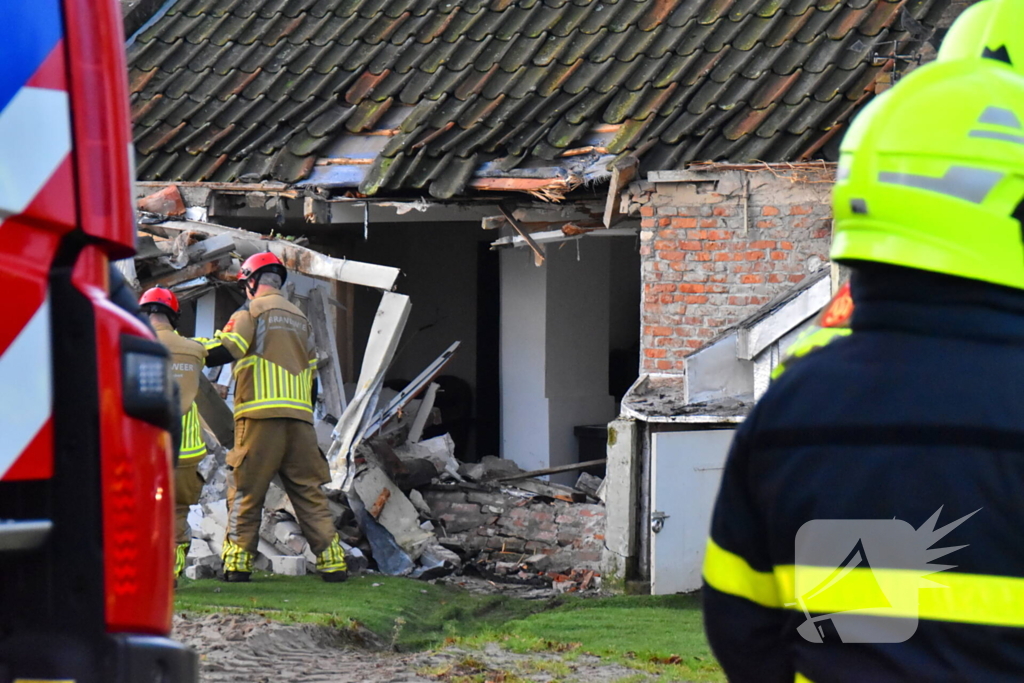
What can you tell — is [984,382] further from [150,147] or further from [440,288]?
[440,288]

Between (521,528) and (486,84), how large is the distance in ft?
11.6

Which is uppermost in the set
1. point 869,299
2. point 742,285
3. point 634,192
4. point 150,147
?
point 150,147

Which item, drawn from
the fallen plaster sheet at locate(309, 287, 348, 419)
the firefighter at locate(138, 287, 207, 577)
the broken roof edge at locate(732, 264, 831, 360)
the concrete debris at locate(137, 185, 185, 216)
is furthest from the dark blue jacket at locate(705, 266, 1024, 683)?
the concrete debris at locate(137, 185, 185, 216)

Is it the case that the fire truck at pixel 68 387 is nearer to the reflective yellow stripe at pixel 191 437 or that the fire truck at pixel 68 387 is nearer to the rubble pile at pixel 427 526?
the reflective yellow stripe at pixel 191 437

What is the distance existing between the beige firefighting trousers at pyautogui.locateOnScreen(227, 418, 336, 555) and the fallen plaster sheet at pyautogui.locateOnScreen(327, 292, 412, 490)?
81cm

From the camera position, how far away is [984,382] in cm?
150

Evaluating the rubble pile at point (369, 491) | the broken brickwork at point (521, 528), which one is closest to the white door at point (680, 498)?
the rubble pile at point (369, 491)

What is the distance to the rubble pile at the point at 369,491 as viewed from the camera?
8031 mm

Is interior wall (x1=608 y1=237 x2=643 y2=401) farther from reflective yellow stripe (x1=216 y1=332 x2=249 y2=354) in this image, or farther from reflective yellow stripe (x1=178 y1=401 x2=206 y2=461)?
reflective yellow stripe (x1=178 y1=401 x2=206 y2=461)

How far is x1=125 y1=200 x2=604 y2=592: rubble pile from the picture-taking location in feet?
26.3

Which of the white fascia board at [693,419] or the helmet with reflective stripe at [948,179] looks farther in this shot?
the white fascia board at [693,419]

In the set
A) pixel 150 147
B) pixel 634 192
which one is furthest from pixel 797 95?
pixel 150 147

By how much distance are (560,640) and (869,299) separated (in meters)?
4.85

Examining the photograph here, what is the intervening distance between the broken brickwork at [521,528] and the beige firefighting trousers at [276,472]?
1638 mm
